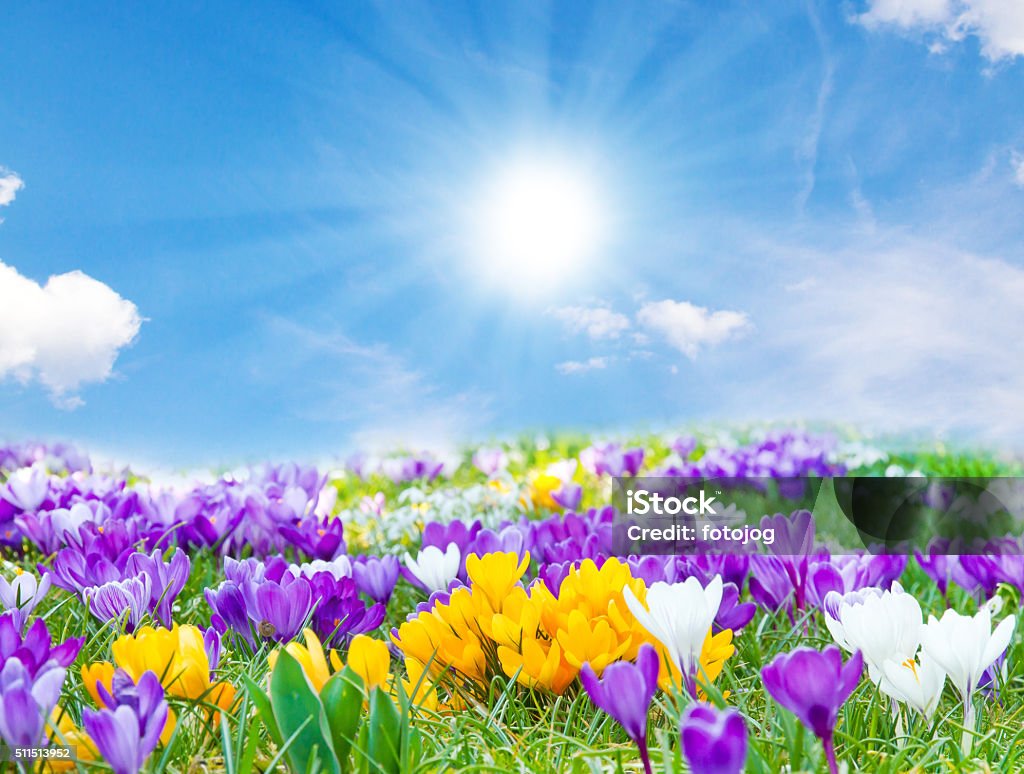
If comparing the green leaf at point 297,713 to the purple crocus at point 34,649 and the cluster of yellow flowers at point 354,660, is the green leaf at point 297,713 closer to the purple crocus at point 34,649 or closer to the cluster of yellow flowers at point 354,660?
the cluster of yellow flowers at point 354,660

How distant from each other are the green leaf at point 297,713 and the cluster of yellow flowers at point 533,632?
0.40 metres

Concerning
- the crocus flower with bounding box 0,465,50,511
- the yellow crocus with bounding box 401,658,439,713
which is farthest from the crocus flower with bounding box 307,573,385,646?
the crocus flower with bounding box 0,465,50,511

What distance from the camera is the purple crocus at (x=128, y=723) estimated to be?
1173 millimetres

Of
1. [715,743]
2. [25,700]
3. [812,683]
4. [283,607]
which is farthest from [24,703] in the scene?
[812,683]

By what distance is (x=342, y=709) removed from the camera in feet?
4.29

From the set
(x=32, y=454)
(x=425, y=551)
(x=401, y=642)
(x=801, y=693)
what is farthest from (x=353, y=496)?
(x=801, y=693)

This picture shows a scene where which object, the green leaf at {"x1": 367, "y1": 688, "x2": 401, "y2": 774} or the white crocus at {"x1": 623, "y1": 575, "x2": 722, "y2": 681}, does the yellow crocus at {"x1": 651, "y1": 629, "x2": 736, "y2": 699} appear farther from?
the green leaf at {"x1": 367, "y1": 688, "x2": 401, "y2": 774}

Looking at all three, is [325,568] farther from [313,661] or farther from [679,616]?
[679,616]

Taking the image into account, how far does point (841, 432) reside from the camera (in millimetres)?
8055

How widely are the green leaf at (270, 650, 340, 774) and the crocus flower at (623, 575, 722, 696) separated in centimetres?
50

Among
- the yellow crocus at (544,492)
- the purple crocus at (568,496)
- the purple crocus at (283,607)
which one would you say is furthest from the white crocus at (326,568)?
the yellow crocus at (544,492)

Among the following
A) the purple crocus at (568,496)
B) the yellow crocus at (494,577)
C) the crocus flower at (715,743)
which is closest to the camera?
the crocus flower at (715,743)

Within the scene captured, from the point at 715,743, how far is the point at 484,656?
0.85 meters

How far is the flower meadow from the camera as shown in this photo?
1267mm
